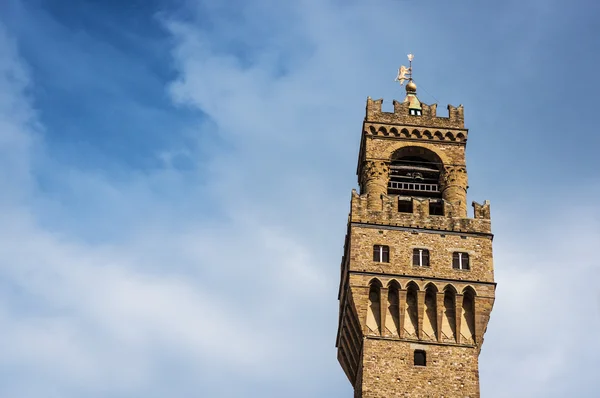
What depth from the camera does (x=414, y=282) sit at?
50.0m

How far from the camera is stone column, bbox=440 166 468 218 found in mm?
53903

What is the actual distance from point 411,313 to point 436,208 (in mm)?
7590

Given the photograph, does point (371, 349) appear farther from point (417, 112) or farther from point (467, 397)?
point (417, 112)

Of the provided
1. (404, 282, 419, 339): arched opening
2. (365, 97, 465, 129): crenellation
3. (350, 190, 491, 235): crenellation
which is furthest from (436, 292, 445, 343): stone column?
(365, 97, 465, 129): crenellation

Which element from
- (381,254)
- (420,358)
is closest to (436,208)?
(381,254)

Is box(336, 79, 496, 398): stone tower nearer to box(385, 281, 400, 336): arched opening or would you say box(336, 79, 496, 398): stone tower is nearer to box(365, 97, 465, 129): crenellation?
box(385, 281, 400, 336): arched opening

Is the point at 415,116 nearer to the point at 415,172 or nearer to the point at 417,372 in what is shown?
the point at 415,172

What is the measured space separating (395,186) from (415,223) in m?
4.60

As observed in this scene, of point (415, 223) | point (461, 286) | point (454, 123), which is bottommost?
point (461, 286)

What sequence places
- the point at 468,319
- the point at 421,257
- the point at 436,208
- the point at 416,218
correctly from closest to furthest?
the point at 468,319 < the point at 421,257 < the point at 416,218 < the point at 436,208

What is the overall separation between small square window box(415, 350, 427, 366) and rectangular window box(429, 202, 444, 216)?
29.7ft

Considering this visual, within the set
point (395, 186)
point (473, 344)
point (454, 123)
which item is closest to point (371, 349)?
point (473, 344)

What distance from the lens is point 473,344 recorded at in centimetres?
4862

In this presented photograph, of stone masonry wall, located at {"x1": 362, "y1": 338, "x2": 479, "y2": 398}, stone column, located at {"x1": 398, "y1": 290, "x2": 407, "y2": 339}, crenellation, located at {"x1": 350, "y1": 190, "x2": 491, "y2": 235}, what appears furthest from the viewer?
crenellation, located at {"x1": 350, "y1": 190, "x2": 491, "y2": 235}
